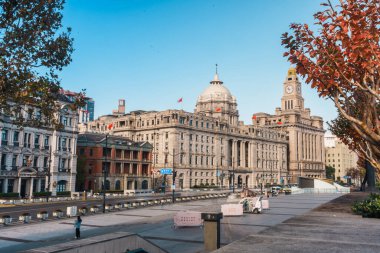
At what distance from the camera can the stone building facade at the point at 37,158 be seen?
60.3 meters

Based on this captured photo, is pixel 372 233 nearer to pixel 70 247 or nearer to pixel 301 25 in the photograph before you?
pixel 301 25

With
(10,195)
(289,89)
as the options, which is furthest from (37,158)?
(289,89)

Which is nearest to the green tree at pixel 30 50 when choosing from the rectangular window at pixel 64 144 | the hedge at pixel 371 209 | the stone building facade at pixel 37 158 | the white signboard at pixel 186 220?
the white signboard at pixel 186 220

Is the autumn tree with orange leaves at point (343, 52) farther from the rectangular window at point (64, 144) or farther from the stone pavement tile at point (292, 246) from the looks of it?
the rectangular window at point (64, 144)

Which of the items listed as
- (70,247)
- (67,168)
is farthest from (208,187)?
(70,247)

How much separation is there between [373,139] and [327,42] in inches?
201

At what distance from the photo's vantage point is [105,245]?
43.4 feet

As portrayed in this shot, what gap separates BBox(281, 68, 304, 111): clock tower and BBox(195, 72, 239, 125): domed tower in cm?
4205

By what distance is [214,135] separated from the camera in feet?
397

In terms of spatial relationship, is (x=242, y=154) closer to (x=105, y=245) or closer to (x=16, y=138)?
(x=16, y=138)

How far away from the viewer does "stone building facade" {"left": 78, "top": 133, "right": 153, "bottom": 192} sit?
8344 cm

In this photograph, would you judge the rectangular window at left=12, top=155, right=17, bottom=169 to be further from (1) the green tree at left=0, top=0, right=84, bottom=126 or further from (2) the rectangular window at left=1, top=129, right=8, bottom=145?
(1) the green tree at left=0, top=0, right=84, bottom=126

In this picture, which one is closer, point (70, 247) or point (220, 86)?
point (70, 247)

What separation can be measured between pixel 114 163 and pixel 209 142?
134 ft
